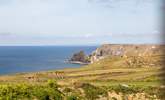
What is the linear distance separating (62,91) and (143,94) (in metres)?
6.52

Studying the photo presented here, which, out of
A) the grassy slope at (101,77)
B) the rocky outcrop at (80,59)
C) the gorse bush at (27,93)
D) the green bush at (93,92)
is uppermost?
the gorse bush at (27,93)

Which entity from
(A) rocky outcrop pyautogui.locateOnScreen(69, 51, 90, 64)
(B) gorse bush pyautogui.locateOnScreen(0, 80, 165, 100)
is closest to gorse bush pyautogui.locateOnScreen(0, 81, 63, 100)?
(B) gorse bush pyautogui.locateOnScreen(0, 80, 165, 100)

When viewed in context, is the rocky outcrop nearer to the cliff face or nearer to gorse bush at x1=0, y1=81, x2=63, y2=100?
the cliff face

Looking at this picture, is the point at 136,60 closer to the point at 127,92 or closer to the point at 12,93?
the point at 127,92

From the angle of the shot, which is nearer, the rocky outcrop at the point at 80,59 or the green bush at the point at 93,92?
the green bush at the point at 93,92

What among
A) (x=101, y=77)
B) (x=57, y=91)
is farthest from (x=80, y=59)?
(x=57, y=91)

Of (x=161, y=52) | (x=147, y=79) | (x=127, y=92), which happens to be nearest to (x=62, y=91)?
(x=127, y=92)

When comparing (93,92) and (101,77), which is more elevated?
(93,92)

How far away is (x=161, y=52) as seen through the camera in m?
1.88

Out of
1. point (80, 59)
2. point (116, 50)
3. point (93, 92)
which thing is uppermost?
point (116, 50)

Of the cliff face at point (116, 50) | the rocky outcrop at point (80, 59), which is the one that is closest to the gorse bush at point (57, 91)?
the cliff face at point (116, 50)

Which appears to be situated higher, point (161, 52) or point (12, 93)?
point (161, 52)

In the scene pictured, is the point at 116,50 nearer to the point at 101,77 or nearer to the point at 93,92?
the point at 101,77

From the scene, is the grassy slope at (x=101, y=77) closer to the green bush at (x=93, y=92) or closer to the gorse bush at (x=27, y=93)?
the green bush at (x=93, y=92)
